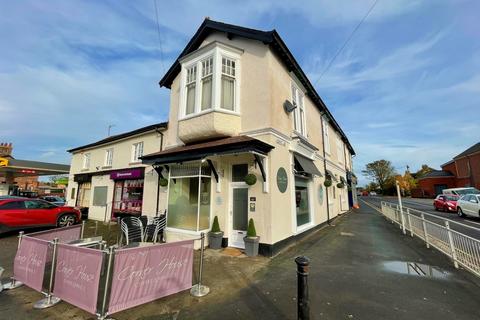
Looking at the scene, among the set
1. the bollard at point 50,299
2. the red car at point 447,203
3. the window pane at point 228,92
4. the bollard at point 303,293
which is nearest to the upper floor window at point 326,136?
the window pane at point 228,92

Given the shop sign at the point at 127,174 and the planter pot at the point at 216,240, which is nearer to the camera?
the planter pot at the point at 216,240

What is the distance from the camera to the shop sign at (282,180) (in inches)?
300

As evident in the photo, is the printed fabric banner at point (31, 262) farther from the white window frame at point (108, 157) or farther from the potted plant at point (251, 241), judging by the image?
the white window frame at point (108, 157)

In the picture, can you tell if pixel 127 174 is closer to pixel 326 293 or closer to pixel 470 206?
pixel 326 293

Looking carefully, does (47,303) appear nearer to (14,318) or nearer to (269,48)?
(14,318)

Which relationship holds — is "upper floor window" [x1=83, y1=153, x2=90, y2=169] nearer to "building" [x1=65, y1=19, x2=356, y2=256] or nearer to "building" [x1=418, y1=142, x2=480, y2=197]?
"building" [x1=65, y1=19, x2=356, y2=256]

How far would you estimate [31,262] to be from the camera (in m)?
4.41

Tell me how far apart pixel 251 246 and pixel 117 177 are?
10792 millimetres

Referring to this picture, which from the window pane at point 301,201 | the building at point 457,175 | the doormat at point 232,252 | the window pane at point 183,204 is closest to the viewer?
the doormat at point 232,252

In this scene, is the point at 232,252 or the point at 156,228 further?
the point at 156,228

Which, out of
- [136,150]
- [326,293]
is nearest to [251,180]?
[326,293]

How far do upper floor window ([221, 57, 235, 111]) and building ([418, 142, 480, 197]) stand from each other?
47.0 metres

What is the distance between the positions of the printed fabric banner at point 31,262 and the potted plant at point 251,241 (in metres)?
4.91

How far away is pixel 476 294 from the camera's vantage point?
4281 mm
